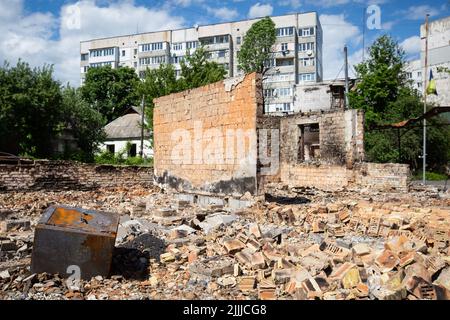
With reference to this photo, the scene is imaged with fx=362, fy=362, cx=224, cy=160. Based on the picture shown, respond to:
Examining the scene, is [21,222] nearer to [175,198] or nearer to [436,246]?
[175,198]

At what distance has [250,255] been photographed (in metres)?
4.69

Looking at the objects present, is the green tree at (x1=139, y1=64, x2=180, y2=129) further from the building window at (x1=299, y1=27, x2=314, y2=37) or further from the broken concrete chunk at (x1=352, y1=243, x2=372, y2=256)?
the building window at (x1=299, y1=27, x2=314, y2=37)

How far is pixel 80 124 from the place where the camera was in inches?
957

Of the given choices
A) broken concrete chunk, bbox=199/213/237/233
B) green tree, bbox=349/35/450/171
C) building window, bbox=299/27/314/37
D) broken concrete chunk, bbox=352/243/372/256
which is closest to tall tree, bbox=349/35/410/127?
green tree, bbox=349/35/450/171

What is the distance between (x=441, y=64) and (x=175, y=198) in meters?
30.4

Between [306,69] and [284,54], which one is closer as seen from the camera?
[284,54]

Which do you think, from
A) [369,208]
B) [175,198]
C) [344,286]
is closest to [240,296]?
[344,286]

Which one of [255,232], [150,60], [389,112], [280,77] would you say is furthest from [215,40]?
[255,232]

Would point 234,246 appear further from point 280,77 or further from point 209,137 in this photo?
point 280,77

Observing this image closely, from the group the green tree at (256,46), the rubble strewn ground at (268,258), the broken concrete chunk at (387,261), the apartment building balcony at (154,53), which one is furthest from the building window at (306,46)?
the broken concrete chunk at (387,261)

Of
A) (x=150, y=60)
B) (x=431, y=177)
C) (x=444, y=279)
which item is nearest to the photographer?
(x=444, y=279)

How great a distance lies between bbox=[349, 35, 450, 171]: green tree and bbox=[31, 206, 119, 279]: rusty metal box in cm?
2011

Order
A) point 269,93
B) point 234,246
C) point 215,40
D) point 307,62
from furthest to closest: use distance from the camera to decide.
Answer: point 215,40
point 307,62
point 269,93
point 234,246

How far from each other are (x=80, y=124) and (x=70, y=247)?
72.1 ft
